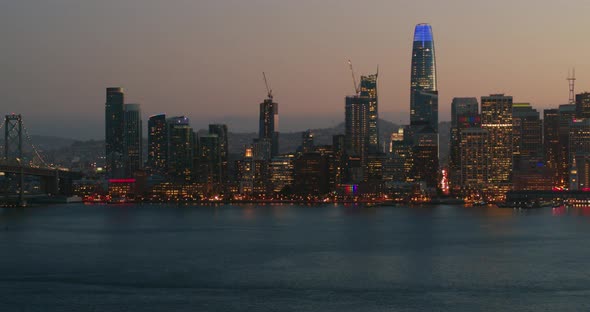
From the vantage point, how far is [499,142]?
510ft

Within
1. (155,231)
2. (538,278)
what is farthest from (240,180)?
(538,278)

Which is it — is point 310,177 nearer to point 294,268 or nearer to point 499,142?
point 499,142

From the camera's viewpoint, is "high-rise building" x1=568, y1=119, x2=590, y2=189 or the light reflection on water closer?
the light reflection on water

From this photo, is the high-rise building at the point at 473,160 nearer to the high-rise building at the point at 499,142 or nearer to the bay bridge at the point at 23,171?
the high-rise building at the point at 499,142

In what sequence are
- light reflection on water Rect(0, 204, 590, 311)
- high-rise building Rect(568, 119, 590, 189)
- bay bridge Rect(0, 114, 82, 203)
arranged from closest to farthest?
light reflection on water Rect(0, 204, 590, 311), bay bridge Rect(0, 114, 82, 203), high-rise building Rect(568, 119, 590, 189)

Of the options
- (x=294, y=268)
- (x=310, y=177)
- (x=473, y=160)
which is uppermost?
(x=473, y=160)

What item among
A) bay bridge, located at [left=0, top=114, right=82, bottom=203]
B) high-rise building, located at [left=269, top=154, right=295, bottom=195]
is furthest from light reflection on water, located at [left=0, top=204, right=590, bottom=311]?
high-rise building, located at [left=269, top=154, right=295, bottom=195]

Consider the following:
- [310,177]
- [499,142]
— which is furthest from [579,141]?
[310,177]

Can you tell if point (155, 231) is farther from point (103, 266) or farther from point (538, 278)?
point (538, 278)

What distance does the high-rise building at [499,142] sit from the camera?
149 metres

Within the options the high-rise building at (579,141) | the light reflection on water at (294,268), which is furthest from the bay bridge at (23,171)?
the high-rise building at (579,141)

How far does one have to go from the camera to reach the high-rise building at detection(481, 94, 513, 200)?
149m

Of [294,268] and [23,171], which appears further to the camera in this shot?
[23,171]

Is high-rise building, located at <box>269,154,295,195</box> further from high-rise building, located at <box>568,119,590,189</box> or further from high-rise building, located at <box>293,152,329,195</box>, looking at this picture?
high-rise building, located at <box>568,119,590,189</box>
